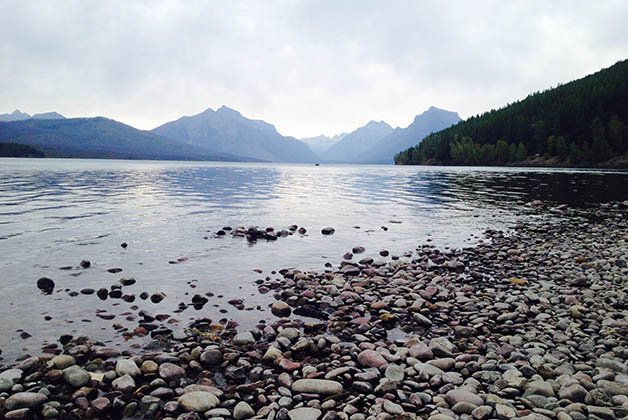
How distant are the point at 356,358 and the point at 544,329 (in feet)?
15.9

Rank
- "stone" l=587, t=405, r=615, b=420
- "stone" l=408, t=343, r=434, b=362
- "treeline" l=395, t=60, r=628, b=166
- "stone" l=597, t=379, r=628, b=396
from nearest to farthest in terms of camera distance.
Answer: "stone" l=587, t=405, r=615, b=420, "stone" l=597, t=379, r=628, b=396, "stone" l=408, t=343, r=434, b=362, "treeline" l=395, t=60, r=628, b=166

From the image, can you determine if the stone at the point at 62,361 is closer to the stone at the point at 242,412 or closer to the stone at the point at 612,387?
the stone at the point at 242,412

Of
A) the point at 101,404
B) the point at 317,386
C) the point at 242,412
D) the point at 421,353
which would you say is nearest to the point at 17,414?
the point at 101,404

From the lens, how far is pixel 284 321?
951 cm

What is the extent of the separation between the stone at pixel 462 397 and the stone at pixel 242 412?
10.8 ft

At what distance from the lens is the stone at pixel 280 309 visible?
1018cm

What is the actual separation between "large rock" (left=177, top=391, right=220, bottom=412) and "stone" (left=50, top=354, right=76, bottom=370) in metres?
2.68

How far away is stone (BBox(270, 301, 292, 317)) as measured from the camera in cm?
1018

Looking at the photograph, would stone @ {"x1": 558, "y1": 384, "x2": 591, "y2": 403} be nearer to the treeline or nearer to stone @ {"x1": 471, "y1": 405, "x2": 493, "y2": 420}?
stone @ {"x1": 471, "y1": 405, "x2": 493, "y2": 420}

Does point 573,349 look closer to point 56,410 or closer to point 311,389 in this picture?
point 311,389

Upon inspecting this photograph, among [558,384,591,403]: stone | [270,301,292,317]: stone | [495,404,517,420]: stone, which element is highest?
[558,384,591,403]: stone

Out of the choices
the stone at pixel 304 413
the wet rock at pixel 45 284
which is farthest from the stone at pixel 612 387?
the wet rock at pixel 45 284

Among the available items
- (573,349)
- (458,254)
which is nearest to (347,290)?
(573,349)

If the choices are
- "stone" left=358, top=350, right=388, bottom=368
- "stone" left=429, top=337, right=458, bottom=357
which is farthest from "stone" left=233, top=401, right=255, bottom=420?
"stone" left=429, top=337, right=458, bottom=357
